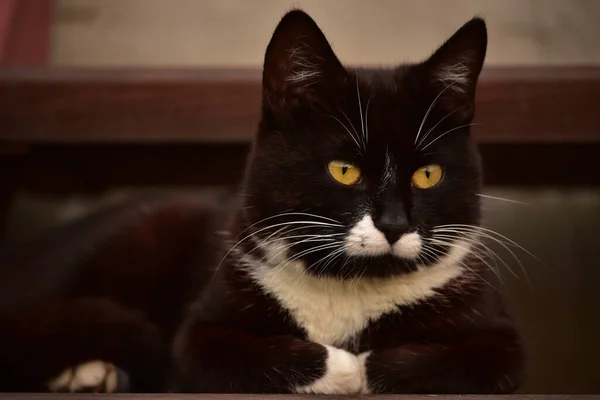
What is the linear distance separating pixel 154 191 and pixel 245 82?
13.6 inches

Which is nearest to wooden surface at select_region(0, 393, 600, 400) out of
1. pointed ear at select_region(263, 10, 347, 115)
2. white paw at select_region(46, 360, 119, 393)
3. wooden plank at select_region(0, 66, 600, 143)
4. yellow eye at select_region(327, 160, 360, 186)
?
white paw at select_region(46, 360, 119, 393)

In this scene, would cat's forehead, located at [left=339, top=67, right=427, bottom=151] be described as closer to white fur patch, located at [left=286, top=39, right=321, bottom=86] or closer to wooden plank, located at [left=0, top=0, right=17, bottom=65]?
white fur patch, located at [left=286, top=39, right=321, bottom=86]

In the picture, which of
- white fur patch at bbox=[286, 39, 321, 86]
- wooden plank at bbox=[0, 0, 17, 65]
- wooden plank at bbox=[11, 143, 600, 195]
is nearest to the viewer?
white fur patch at bbox=[286, 39, 321, 86]

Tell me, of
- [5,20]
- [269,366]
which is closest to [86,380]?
[269,366]

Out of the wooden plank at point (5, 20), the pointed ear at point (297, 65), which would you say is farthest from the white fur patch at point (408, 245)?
the wooden plank at point (5, 20)

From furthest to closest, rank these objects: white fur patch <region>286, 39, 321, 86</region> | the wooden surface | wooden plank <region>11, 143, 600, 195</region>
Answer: wooden plank <region>11, 143, 600, 195</region>, white fur patch <region>286, 39, 321, 86</region>, the wooden surface

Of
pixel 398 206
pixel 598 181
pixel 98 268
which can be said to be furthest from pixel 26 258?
pixel 598 181

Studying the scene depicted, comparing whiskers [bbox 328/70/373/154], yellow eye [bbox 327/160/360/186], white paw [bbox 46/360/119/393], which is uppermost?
whiskers [bbox 328/70/373/154]

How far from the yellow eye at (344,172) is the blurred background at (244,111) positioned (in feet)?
1.79

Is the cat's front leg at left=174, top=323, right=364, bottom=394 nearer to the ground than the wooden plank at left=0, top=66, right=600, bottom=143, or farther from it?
nearer to the ground

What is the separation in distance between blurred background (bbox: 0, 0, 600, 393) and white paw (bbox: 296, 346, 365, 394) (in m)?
0.66

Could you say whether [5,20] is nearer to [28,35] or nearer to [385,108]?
[28,35]

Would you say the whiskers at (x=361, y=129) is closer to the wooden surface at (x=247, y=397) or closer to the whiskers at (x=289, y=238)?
the whiskers at (x=289, y=238)

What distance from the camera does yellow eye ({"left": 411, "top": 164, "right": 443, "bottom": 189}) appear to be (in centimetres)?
87
